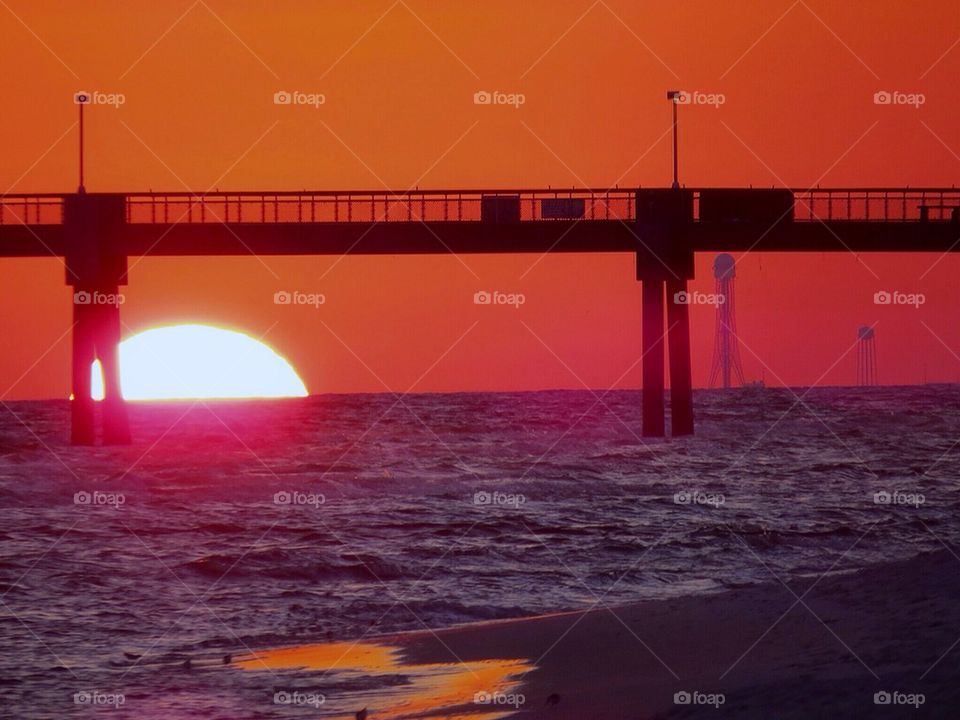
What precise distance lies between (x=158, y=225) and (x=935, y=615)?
56.7 metres

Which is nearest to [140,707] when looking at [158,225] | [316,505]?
[316,505]

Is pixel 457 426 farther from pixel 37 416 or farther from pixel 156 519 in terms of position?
pixel 156 519

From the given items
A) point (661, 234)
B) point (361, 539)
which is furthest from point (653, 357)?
point (361, 539)

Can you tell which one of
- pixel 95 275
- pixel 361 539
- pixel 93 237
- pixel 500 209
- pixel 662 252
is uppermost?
pixel 500 209

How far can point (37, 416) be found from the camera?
14038 cm
